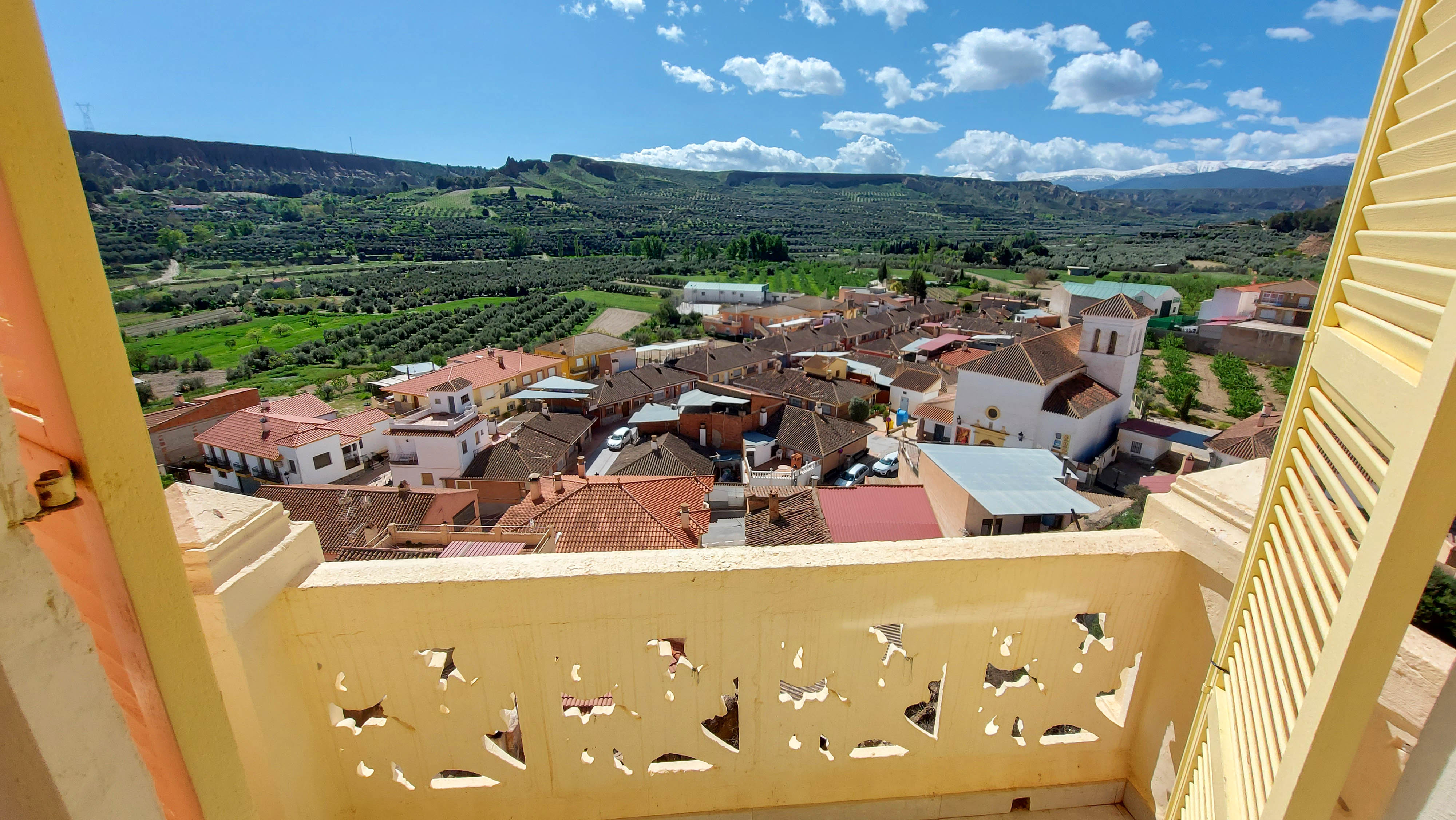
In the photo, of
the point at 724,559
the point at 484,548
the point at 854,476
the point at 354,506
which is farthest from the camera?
the point at 854,476

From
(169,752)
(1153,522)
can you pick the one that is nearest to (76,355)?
(169,752)

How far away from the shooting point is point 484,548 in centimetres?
1181

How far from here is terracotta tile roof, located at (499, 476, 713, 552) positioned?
41.2ft

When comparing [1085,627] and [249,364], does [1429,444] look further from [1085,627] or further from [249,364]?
[249,364]

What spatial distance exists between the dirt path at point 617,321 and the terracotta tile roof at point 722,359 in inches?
566

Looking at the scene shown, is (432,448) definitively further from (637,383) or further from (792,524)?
(792,524)

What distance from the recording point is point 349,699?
241 centimetres

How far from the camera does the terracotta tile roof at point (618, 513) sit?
1255cm

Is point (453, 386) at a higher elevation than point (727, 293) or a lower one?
higher

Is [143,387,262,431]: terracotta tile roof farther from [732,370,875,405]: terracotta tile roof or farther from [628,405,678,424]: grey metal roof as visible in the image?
[732,370,875,405]: terracotta tile roof

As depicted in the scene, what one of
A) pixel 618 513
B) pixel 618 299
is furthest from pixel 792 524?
pixel 618 299

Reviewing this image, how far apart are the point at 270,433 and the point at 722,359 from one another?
21.9 meters

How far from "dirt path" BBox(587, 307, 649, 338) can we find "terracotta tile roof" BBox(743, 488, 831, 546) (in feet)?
126

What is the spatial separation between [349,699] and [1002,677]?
8.89 feet
